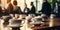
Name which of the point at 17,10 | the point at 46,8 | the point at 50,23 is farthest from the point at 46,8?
the point at 17,10

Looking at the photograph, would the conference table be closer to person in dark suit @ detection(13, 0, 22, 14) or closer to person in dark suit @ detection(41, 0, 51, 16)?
person in dark suit @ detection(41, 0, 51, 16)

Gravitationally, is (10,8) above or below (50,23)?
above

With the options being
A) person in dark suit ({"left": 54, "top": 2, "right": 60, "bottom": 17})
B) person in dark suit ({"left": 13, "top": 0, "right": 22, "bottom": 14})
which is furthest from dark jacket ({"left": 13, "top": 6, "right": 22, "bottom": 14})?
person in dark suit ({"left": 54, "top": 2, "right": 60, "bottom": 17})

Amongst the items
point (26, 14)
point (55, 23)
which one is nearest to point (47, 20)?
point (55, 23)

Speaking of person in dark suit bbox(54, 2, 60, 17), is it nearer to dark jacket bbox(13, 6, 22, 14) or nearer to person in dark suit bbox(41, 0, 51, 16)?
person in dark suit bbox(41, 0, 51, 16)

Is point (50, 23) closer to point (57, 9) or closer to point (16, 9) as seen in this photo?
point (57, 9)

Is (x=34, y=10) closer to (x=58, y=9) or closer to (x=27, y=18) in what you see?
(x=27, y=18)

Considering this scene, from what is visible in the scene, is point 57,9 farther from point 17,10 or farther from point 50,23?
point 17,10

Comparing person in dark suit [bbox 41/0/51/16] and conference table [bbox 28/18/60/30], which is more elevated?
person in dark suit [bbox 41/0/51/16]

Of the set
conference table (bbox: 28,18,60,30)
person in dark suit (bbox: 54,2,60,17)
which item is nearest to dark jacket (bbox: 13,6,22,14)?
conference table (bbox: 28,18,60,30)

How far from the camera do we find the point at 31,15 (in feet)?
3.60

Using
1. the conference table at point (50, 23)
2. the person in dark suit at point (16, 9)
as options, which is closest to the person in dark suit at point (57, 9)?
the conference table at point (50, 23)

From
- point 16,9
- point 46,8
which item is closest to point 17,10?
point 16,9

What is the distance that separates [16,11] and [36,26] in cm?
21
